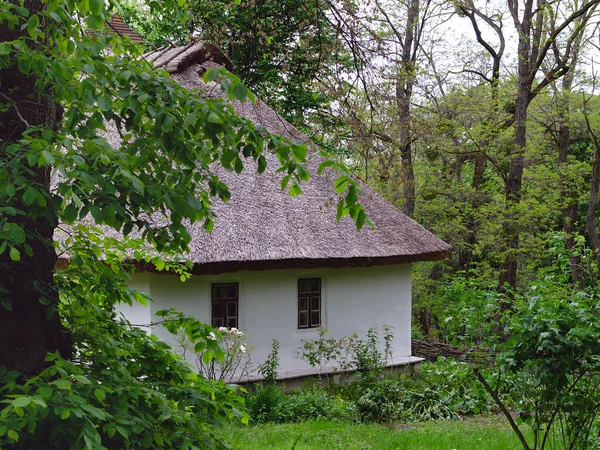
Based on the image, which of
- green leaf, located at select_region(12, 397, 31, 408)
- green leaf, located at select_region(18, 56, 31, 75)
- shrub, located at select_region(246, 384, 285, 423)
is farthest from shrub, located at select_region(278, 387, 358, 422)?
green leaf, located at select_region(18, 56, 31, 75)

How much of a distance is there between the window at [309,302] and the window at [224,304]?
129 cm

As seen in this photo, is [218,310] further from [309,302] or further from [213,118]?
[213,118]

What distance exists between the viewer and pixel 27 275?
272cm

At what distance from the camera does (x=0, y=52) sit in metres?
2.14

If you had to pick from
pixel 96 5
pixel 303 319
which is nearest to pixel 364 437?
pixel 303 319

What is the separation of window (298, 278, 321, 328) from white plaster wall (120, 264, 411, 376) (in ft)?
0.33

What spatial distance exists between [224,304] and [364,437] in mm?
3825

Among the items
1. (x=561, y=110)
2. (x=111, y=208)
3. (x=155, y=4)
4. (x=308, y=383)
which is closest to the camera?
(x=111, y=208)

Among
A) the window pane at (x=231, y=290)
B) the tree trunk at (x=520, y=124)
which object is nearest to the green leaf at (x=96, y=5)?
the window pane at (x=231, y=290)

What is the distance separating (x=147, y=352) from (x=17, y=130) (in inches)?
46.1

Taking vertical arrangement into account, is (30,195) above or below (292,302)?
above

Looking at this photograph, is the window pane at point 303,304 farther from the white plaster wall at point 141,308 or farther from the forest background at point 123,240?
the forest background at point 123,240

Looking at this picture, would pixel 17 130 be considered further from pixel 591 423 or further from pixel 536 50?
pixel 536 50

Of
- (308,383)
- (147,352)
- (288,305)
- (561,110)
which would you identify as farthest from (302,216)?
(561,110)
